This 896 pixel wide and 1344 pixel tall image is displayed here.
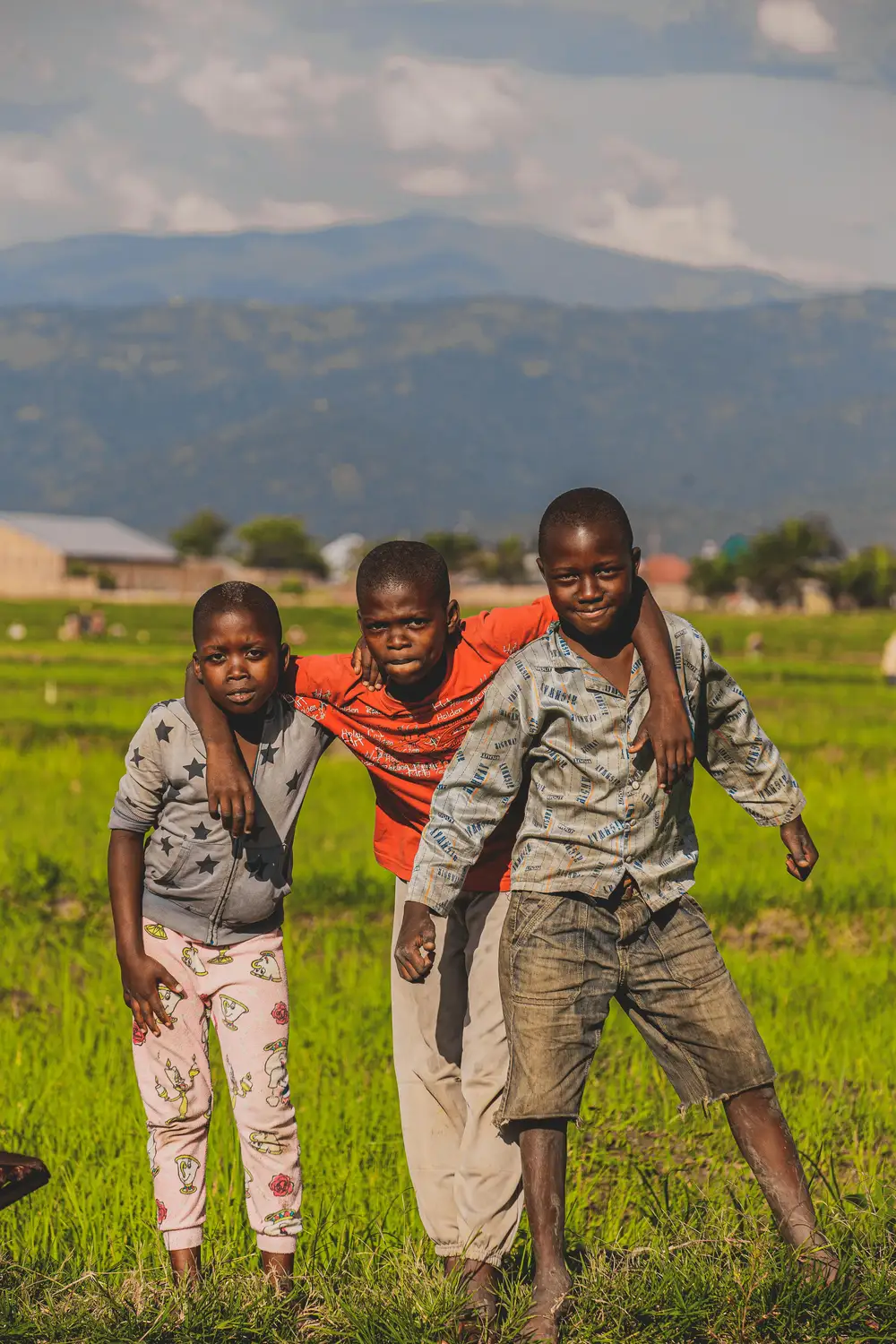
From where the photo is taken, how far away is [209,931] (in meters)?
3.51

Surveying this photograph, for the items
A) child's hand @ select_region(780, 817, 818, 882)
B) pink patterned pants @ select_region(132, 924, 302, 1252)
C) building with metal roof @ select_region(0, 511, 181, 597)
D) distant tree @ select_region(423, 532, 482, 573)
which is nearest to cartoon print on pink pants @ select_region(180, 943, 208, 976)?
pink patterned pants @ select_region(132, 924, 302, 1252)

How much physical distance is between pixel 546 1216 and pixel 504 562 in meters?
133

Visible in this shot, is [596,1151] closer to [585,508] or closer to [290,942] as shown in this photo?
[585,508]

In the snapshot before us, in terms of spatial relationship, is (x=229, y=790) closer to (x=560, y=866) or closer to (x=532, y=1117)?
(x=560, y=866)

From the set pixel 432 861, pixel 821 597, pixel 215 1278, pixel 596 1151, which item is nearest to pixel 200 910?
pixel 432 861

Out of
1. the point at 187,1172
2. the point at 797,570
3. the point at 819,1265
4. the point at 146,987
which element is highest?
the point at 797,570

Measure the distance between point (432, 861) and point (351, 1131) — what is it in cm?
153

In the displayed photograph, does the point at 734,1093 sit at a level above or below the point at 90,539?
below

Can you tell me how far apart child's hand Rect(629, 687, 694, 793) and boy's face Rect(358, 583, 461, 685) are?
51 centimetres

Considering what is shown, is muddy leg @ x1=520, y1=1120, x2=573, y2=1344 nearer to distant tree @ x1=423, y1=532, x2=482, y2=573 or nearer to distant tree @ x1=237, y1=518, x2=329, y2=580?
distant tree @ x1=423, y1=532, x2=482, y2=573

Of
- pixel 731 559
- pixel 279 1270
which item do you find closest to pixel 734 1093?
pixel 279 1270

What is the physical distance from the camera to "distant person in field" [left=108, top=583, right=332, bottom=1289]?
345 cm

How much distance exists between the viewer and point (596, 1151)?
4.49 m

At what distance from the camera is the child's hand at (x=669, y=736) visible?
321 centimetres
